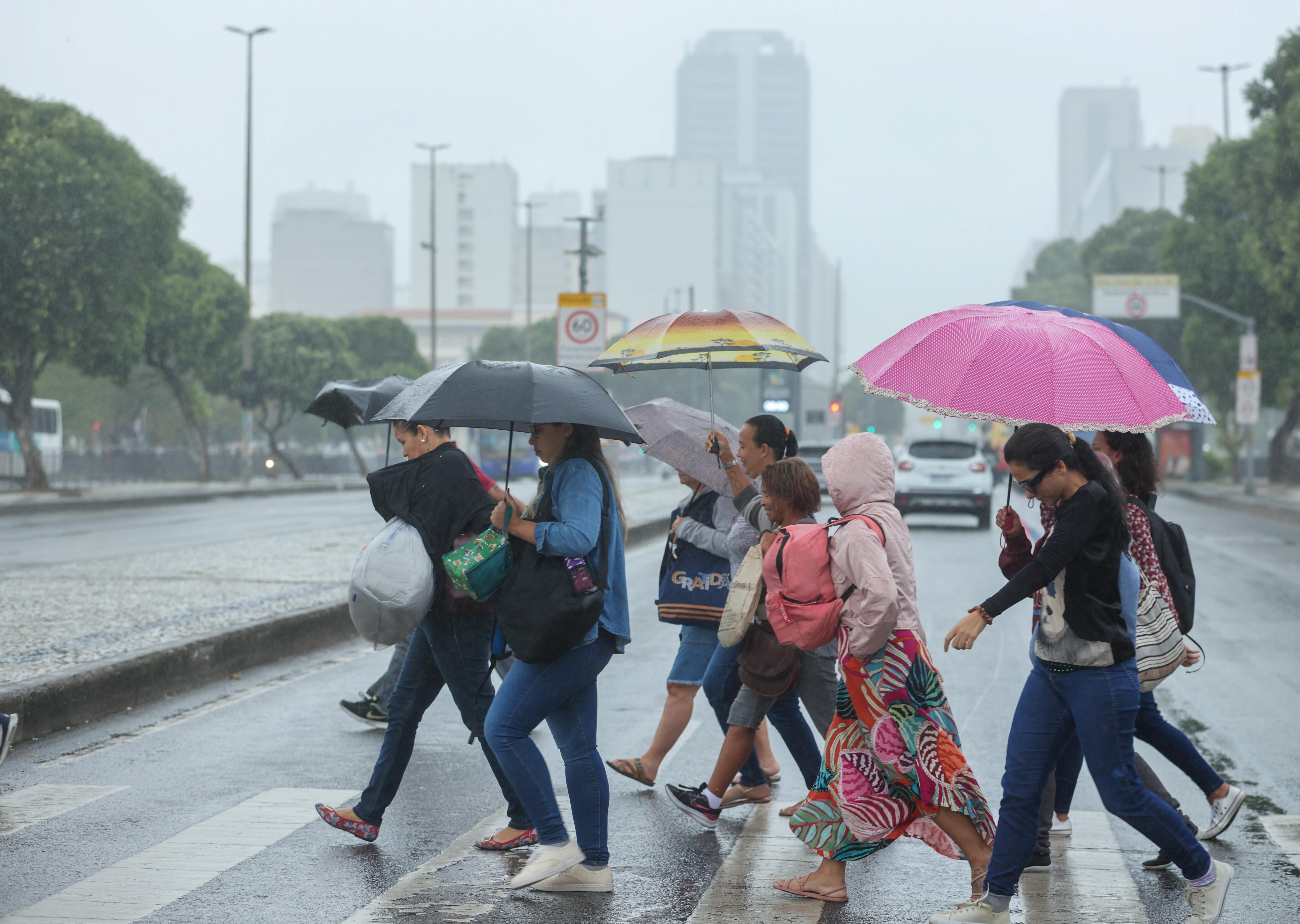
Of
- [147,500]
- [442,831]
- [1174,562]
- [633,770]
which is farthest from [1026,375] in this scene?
[147,500]

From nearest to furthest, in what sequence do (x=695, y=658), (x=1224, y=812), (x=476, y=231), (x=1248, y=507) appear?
(x=1224, y=812)
(x=695, y=658)
(x=1248, y=507)
(x=476, y=231)

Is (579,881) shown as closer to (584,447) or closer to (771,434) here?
(584,447)

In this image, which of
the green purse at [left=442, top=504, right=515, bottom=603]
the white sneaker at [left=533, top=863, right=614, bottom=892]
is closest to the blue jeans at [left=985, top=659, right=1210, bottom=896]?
the white sneaker at [left=533, top=863, right=614, bottom=892]

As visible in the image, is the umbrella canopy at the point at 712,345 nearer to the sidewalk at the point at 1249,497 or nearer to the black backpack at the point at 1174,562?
the black backpack at the point at 1174,562

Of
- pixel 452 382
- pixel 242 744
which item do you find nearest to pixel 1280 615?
pixel 242 744

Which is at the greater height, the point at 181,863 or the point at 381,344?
the point at 381,344

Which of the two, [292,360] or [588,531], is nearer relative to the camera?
[588,531]

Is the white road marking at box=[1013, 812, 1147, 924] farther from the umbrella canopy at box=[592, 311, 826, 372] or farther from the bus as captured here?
the bus

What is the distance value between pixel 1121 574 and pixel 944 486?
70.2 feet

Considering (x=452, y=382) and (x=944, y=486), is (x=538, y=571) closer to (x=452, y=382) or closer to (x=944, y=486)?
(x=452, y=382)

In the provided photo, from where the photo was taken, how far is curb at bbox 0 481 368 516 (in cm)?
2930

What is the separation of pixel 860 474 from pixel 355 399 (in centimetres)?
312

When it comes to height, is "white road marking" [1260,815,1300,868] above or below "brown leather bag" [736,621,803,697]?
below

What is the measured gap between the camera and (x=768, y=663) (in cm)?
539
